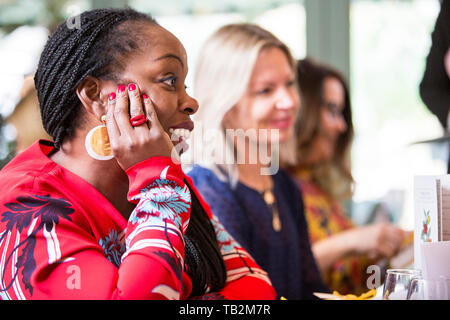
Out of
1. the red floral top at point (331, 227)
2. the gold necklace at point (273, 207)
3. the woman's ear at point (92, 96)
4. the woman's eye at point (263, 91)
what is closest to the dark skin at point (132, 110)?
the woman's ear at point (92, 96)

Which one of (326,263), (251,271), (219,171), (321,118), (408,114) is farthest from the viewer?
(408,114)

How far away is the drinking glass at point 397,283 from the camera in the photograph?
2.68ft

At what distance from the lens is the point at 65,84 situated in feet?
2.82

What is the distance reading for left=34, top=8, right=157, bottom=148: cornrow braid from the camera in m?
0.85

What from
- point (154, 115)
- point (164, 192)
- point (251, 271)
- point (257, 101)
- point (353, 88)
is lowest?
point (251, 271)

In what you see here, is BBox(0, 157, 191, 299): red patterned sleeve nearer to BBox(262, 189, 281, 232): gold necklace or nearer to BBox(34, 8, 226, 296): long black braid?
BBox(34, 8, 226, 296): long black braid

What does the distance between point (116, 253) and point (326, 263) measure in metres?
1.47

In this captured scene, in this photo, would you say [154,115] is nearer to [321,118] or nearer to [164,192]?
[164,192]

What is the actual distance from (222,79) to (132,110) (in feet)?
2.66

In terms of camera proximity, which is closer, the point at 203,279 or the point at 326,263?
the point at 203,279

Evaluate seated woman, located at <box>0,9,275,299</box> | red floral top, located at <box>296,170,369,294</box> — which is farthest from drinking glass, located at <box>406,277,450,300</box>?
red floral top, located at <box>296,170,369,294</box>

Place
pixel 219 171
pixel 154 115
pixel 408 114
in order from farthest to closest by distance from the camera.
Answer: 1. pixel 408 114
2. pixel 219 171
3. pixel 154 115

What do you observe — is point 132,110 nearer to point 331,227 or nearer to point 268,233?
point 268,233
